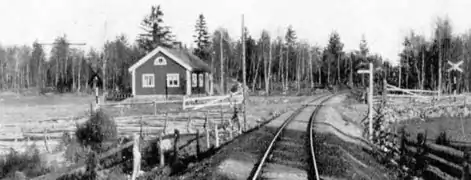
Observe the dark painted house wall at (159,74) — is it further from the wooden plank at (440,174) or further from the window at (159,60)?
the wooden plank at (440,174)

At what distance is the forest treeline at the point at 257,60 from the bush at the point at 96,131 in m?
52.8

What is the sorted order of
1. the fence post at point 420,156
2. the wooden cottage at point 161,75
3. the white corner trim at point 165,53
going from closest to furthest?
the fence post at point 420,156 < the white corner trim at point 165,53 < the wooden cottage at point 161,75

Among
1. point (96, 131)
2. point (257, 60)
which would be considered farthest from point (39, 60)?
point (96, 131)

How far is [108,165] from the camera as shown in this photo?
736 inches

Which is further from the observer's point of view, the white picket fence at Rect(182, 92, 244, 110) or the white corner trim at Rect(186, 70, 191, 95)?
the white corner trim at Rect(186, 70, 191, 95)

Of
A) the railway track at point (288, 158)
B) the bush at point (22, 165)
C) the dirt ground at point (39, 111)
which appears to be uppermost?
the dirt ground at point (39, 111)

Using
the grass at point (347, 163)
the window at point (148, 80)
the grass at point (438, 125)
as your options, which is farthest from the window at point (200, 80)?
the grass at point (347, 163)

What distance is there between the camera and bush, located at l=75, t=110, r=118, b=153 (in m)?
19.1

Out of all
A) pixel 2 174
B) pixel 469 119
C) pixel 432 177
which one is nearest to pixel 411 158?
pixel 432 177

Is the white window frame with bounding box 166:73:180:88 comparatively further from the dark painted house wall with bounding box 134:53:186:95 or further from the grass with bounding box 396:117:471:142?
the grass with bounding box 396:117:471:142

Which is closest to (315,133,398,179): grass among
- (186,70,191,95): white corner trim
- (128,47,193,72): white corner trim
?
(186,70,191,95): white corner trim

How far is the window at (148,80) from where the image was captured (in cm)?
5209

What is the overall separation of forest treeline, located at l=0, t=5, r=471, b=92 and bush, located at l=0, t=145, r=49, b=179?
54.1 m

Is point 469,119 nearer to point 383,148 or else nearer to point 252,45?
point 383,148
